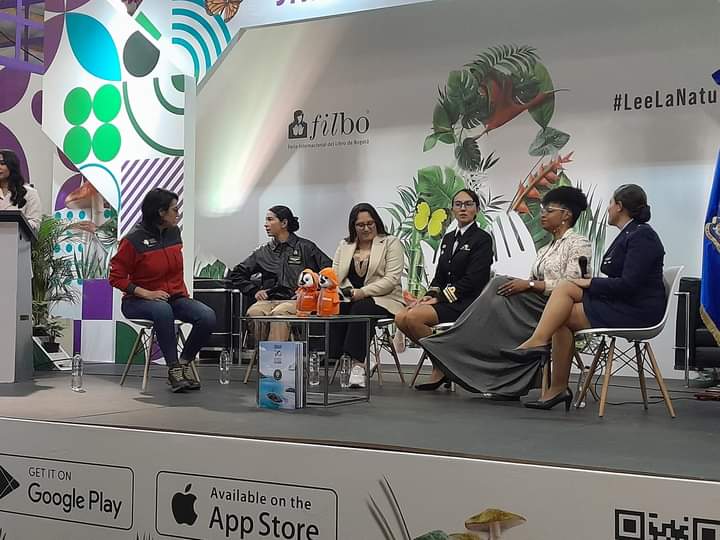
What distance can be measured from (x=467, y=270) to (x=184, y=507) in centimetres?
260

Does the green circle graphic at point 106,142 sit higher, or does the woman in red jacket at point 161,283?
the green circle graphic at point 106,142

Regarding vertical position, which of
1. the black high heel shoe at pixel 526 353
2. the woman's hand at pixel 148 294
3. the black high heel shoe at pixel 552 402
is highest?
the woman's hand at pixel 148 294

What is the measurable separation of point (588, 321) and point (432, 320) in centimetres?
119

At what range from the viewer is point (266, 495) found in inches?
104

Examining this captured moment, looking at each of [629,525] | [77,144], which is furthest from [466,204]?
[77,144]

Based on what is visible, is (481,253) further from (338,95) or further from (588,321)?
(338,95)

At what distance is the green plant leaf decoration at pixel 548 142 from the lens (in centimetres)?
693

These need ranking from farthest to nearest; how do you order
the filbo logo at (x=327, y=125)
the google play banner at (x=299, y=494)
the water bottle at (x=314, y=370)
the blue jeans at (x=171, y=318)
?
the filbo logo at (x=327, y=125)
the water bottle at (x=314, y=370)
the blue jeans at (x=171, y=318)
the google play banner at (x=299, y=494)

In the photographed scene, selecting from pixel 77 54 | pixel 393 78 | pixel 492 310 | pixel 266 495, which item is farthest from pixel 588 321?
pixel 77 54

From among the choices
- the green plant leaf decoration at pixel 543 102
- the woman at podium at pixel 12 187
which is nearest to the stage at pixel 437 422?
the woman at podium at pixel 12 187

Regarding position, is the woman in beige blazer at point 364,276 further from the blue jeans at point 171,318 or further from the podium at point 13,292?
the podium at point 13,292

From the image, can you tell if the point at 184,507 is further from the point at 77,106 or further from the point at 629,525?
the point at 77,106

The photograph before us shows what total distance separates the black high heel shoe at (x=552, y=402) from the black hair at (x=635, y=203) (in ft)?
2.95

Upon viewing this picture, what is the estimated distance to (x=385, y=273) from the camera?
16.9ft
